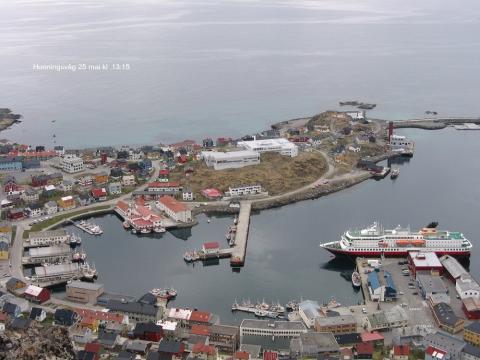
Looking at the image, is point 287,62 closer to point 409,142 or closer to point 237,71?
point 237,71

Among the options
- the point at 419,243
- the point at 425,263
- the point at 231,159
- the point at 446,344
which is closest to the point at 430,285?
the point at 425,263

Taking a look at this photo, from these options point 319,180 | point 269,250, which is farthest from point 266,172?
point 269,250

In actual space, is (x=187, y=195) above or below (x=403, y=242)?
above

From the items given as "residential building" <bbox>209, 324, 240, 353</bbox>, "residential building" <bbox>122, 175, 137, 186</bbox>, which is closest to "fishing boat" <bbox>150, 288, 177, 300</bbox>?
"residential building" <bbox>209, 324, 240, 353</bbox>

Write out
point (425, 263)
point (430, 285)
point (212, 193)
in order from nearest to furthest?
point (430, 285) < point (425, 263) < point (212, 193)

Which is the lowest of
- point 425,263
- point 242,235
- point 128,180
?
point 425,263

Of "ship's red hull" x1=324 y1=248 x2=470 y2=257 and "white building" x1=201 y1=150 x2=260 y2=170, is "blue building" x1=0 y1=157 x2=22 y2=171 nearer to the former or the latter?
"white building" x1=201 y1=150 x2=260 y2=170

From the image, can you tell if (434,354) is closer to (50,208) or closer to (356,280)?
(356,280)
